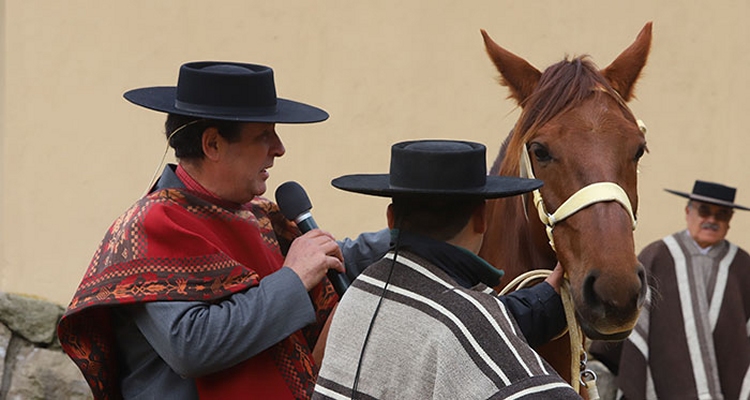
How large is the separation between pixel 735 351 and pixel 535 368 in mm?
4748

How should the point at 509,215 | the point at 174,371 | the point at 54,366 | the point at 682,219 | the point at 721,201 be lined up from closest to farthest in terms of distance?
the point at 174,371
the point at 509,215
the point at 721,201
the point at 682,219
the point at 54,366

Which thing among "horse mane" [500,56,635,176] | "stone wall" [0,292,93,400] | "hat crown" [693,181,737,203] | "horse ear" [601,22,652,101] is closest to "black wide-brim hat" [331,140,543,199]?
"horse mane" [500,56,635,176]

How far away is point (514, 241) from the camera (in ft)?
12.3

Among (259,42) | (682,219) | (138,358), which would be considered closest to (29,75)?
(259,42)

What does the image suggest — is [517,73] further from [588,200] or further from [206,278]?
[206,278]

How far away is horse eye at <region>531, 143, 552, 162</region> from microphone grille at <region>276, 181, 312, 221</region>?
664 millimetres

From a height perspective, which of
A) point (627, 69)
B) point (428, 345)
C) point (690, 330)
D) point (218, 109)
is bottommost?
point (690, 330)

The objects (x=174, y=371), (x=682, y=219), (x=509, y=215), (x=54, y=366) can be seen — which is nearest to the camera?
(x=174, y=371)

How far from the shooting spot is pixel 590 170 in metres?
3.39

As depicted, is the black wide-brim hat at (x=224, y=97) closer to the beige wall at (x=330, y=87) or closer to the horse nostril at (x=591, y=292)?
the horse nostril at (x=591, y=292)

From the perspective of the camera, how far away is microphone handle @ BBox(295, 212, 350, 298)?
3.38 metres

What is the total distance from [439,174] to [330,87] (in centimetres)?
437

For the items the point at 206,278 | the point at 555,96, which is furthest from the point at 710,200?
the point at 206,278

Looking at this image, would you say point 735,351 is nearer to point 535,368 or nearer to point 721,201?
point 721,201
